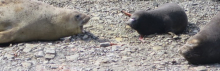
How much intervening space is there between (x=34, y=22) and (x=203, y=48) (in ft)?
9.28

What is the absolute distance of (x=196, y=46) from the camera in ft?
19.1

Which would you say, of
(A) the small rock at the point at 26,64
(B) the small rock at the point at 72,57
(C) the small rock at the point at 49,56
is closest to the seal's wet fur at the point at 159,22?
(B) the small rock at the point at 72,57

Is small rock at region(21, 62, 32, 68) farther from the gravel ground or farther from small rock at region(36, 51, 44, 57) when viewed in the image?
small rock at region(36, 51, 44, 57)

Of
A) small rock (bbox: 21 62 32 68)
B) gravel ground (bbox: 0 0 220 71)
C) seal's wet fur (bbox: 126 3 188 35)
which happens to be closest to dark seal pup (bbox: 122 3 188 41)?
seal's wet fur (bbox: 126 3 188 35)

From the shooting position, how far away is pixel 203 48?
5844 millimetres

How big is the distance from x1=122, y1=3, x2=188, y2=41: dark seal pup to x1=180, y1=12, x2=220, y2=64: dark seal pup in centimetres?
169

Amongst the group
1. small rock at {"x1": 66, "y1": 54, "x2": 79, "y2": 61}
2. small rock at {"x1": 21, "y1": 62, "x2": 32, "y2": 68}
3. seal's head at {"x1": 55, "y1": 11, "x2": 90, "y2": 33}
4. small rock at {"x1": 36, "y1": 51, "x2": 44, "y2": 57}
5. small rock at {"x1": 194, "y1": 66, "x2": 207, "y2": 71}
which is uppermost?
seal's head at {"x1": 55, "y1": 11, "x2": 90, "y2": 33}

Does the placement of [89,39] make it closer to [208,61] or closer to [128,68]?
Answer: [128,68]

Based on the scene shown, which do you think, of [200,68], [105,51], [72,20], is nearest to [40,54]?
[105,51]

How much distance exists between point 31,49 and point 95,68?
123cm

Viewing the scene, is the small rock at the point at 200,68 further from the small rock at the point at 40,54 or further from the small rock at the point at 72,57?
the small rock at the point at 40,54

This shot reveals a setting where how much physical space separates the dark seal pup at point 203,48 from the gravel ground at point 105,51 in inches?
3.7

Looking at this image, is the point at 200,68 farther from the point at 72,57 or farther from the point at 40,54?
the point at 40,54

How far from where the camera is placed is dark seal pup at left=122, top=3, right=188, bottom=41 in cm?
773
